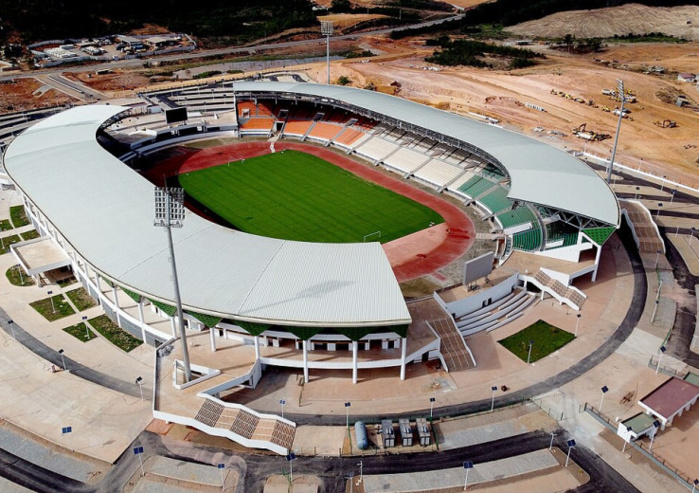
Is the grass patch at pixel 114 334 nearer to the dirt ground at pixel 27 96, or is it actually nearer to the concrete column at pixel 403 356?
the concrete column at pixel 403 356

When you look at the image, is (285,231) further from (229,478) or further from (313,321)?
(229,478)

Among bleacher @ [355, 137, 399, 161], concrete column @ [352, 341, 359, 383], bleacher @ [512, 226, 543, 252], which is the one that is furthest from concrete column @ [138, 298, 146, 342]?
bleacher @ [355, 137, 399, 161]

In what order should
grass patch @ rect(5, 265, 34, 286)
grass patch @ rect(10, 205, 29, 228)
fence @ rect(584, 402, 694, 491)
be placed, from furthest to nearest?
grass patch @ rect(10, 205, 29, 228), grass patch @ rect(5, 265, 34, 286), fence @ rect(584, 402, 694, 491)

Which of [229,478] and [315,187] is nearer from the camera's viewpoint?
[229,478]

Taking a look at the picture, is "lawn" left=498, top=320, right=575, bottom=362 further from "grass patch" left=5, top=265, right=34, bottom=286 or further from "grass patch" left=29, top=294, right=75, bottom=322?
"grass patch" left=5, top=265, right=34, bottom=286

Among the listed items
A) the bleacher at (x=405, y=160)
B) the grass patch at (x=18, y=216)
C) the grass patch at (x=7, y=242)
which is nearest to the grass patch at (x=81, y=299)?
the grass patch at (x=7, y=242)

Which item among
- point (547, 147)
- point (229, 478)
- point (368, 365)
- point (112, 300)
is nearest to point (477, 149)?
point (547, 147)

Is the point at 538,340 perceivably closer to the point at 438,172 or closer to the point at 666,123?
the point at 438,172
